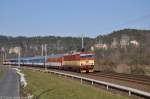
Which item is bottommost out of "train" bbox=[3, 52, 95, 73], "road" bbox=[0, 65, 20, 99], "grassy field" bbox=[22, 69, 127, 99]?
"road" bbox=[0, 65, 20, 99]

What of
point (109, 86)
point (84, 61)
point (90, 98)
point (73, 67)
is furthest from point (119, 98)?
point (73, 67)

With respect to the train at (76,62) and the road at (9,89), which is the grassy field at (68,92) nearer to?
the road at (9,89)

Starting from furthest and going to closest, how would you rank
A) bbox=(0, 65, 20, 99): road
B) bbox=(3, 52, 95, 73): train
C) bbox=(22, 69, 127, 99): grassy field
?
1. bbox=(3, 52, 95, 73): train
2. bbox=(0, 65, 20, 99): road
3. bbox=(22, 69, 127, 99): grassy field

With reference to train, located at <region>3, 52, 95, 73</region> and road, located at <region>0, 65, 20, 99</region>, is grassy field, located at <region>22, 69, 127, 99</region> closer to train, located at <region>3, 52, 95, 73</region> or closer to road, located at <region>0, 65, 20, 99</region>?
road, located at <region>0, 65, 20, 99</region>

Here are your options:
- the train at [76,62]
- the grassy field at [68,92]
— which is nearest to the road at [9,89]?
the grassy field at [68,92]

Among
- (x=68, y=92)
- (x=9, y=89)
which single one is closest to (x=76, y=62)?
(x=9, y=89)

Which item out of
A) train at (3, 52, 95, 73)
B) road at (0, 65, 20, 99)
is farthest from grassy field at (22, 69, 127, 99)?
train at (3, 52, 95, 73)

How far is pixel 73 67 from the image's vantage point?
61.3 metres

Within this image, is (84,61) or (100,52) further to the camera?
(100,52)

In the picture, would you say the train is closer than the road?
No

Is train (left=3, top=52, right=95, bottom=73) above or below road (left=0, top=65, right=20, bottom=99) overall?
above

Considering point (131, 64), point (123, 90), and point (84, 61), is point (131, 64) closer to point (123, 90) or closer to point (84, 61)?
point (84, 61)

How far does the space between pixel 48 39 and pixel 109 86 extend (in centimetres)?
15470

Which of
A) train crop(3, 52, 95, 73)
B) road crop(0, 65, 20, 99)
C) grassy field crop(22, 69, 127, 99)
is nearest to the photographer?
grassy field crop(22, 69, 127, 99)
